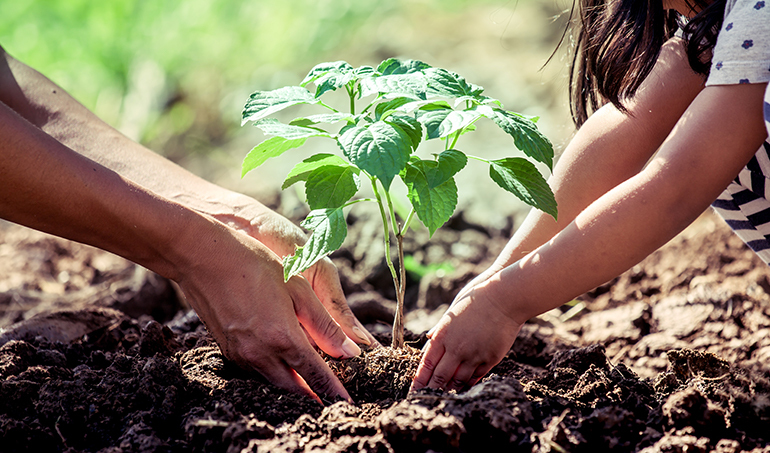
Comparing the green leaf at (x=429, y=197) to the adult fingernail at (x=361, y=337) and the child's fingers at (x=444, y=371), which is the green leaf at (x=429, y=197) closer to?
the child's fingers at (x=444, y=371)

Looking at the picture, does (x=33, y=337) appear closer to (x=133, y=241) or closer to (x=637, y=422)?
(x=133, y=241)

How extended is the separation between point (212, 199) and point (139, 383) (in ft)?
2.21

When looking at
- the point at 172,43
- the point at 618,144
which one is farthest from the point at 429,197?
the point at 172,43

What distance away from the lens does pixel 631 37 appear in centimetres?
160

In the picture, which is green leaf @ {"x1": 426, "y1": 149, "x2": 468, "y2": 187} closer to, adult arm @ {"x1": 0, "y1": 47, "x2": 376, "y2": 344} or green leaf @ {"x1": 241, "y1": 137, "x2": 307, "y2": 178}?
green leaf @ {"x1": 241, "y1": 137, "x2": 307, "y2": 178}

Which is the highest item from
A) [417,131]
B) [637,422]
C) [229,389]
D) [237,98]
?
[237,98]

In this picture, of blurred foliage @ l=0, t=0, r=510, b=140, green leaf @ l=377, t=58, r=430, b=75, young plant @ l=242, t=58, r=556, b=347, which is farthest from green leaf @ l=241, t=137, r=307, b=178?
blurred foliage @ l=0, t=0, r=510, b=140

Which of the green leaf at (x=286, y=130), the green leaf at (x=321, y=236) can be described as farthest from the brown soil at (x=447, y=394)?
the green leaf at (x=286, y=130)

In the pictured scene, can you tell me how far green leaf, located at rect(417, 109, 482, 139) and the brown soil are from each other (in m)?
0.54

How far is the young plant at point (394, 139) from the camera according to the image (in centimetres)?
120

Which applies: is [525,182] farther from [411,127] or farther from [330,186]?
[330,186]

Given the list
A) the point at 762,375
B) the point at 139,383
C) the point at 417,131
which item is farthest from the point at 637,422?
the point at 139,383

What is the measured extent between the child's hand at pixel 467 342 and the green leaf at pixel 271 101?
0.60 meters

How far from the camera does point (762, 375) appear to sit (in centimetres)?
131
